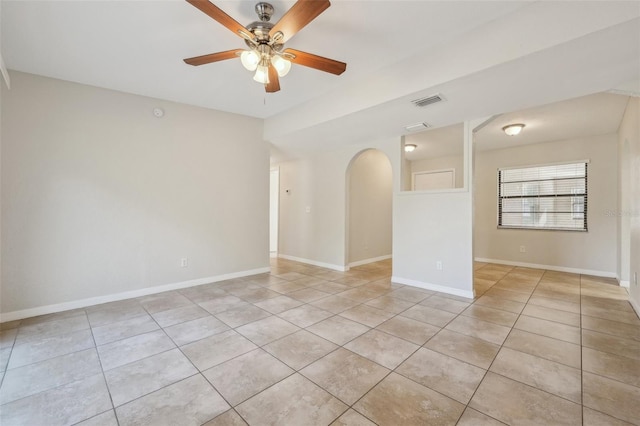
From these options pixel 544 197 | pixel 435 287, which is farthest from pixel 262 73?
pixel 544 197

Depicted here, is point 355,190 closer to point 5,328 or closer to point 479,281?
point 479,281

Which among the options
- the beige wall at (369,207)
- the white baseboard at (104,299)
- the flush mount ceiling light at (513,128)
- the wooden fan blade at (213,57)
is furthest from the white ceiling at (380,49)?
the white baseboard at (104,299)

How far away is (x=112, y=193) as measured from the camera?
353 cm

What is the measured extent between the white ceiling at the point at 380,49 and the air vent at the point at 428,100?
98mm

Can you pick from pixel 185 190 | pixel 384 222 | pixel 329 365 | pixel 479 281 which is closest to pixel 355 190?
pixel 384 222

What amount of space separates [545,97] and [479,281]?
117 inches

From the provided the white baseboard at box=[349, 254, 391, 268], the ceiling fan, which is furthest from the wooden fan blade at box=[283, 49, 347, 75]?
the white baseboard at box=[349, 254, 391, 268]

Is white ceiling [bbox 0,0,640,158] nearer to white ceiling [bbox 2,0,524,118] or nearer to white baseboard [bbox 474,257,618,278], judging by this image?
white ceiling [bbox 2,0,524,118]

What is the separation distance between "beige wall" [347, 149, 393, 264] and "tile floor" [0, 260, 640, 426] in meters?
2.24

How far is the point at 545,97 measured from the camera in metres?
2.81

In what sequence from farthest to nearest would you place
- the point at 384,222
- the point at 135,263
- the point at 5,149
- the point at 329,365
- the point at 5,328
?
the point at 384,222
the point at 135,263
the point at 5,149
the point at 5,328
the point at 329,365

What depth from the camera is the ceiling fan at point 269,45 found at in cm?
180

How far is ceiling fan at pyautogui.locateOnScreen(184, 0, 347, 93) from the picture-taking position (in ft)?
5.91

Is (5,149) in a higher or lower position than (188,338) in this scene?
higher
